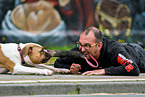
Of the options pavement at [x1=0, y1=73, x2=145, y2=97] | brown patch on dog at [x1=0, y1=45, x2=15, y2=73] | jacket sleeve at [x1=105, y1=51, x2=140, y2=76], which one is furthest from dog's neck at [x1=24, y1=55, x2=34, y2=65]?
jacket sleeve at [x1=105, y1=51, x2=140, y2=76]

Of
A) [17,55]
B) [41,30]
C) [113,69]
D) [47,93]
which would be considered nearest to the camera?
[47,93]

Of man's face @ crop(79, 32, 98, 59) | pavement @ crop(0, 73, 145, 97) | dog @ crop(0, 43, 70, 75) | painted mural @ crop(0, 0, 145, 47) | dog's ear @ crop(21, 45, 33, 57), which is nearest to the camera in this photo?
pavement @ crop(0, 73, 145, 97)

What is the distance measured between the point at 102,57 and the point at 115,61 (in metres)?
0.27

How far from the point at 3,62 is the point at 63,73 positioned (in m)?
1.25

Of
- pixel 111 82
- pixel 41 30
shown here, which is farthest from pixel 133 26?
pixel 111 82

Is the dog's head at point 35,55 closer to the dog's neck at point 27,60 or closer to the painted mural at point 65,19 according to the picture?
the dog's neck at point 27,60

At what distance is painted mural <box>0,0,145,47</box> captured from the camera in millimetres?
10953

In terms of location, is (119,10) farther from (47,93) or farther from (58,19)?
(47,93)

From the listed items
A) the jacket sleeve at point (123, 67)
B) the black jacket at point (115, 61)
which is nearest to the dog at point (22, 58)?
the black jacket at point (115, 61)

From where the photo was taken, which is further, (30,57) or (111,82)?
(30,57)

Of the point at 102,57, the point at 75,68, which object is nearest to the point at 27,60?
the point at 75,68

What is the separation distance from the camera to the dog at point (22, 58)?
5.05 metres

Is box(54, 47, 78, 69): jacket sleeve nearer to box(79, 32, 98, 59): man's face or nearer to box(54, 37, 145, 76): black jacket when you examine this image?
box(54, 37, 145, 76): black jacket

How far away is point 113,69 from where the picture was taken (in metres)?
4.83
